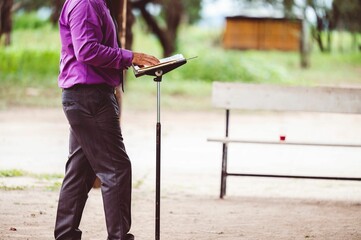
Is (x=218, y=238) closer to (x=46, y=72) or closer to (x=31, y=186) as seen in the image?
(x=31, y=186)

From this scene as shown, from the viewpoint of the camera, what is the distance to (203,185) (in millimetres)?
9000

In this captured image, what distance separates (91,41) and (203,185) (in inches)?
180

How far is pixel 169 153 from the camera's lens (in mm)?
11477

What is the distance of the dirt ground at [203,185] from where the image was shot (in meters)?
6.48

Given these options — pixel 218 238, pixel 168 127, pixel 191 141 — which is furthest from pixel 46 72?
pixel 218 238

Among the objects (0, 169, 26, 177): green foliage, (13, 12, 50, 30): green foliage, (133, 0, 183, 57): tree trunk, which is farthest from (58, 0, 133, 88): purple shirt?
(13, 12, 50, 30): green foliage

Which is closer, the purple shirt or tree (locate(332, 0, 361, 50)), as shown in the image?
the purple shirt

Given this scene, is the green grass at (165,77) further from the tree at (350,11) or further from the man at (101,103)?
the man at (101,103)

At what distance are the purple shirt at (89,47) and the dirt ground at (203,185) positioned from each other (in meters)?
1.62

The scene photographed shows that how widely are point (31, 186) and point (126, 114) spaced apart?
8686 mm

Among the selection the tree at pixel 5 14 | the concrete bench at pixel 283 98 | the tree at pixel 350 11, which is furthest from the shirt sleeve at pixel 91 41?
the tree at pixel 5 14

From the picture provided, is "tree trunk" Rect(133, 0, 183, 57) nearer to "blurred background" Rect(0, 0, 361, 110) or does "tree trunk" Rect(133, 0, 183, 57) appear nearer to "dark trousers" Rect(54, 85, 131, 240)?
"blurred background" Rect(0, 0, 361, 110)

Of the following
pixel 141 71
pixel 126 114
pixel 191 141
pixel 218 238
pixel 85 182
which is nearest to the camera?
pixel 141 71

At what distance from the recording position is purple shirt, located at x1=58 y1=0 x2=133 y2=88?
4.70m
